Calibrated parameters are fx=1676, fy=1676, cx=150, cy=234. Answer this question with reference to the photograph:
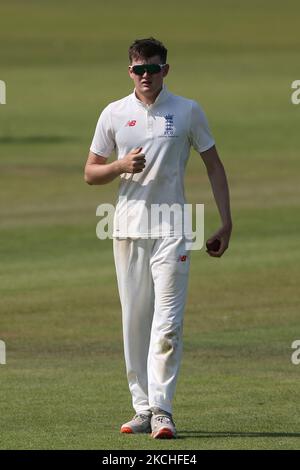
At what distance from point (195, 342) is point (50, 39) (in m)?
70.0

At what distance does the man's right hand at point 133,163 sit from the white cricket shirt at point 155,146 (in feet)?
0.60

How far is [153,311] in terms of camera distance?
10.2 m

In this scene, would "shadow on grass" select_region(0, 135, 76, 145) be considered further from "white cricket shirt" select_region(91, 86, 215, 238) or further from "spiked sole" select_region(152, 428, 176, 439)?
"spiked sole" select_region(152, 428, 176, 439)

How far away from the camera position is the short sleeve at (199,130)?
1004 centimetres

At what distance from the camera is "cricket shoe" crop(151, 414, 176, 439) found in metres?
9.70

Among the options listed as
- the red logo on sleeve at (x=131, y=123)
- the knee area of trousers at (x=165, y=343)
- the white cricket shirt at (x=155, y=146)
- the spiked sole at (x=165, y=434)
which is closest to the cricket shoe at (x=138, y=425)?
the spiked sole at (x=165, y=434)

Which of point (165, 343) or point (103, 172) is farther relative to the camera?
point (103, 172)

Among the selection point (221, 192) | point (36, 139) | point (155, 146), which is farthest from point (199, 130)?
point (36, 139)

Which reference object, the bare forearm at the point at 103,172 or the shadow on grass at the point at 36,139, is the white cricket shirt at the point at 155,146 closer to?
the bare forearm at the point at 103,172

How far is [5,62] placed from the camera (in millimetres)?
69375

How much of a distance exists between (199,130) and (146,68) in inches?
19.5

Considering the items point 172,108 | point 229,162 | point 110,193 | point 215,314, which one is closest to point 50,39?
point 229,162

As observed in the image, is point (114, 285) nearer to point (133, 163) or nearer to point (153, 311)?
point (153, 311)

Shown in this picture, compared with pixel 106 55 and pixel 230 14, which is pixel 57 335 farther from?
pixel 230 14
